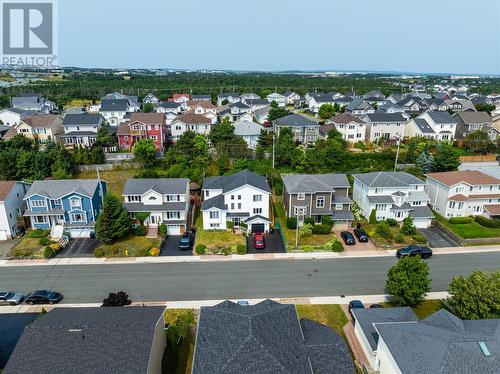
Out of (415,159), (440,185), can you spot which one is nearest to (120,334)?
(440,185)

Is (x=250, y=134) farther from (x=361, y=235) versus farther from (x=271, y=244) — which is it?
(x=361, y=235)

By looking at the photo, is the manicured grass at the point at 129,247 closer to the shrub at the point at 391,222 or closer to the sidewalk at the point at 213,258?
the sidewalk at the point at 213,258

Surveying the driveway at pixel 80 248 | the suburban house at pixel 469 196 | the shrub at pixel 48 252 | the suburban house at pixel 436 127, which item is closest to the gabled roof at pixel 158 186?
the driveway at pixel 80 248

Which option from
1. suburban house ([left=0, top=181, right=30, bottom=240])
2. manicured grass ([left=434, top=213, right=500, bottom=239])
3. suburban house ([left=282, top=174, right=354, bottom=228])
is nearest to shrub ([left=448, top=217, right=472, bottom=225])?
manicured grass ([left=434, top=213, right=500, bottom=239])

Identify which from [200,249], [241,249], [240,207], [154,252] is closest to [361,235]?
[241,249]

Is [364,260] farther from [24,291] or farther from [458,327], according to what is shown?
[24,291]

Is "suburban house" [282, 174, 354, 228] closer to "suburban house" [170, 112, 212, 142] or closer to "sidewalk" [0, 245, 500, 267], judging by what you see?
"sidewalk" [0, 245, 500, 267]

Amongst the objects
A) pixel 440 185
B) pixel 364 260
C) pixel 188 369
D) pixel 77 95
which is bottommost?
pixel 188 369
